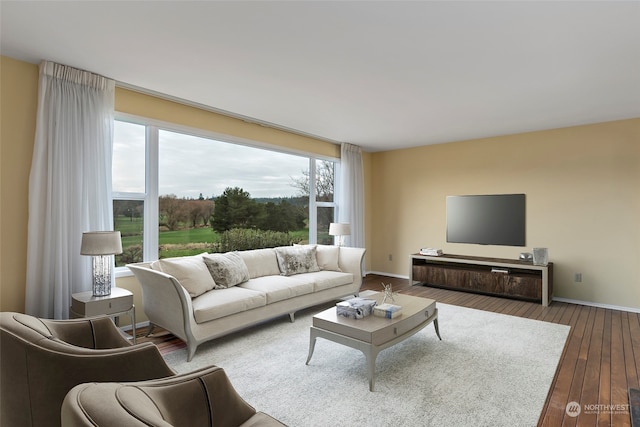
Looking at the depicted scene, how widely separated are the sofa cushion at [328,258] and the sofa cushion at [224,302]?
→ 1468 mm

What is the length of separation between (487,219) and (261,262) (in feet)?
12.6

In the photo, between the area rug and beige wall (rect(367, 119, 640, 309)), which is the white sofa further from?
beige wall (rect(367, 119, 640, 309))

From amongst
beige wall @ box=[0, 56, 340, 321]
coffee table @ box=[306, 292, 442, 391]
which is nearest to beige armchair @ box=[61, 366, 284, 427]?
coffee table @ box=[306, 292, 442, 391]

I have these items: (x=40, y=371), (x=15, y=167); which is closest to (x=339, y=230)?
→ (x=15, y=167)

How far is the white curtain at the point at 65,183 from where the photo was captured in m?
2.95

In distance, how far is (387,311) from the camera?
113 inches

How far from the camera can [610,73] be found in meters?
3.10

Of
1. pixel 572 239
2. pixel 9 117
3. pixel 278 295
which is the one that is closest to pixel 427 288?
pixel 572 239

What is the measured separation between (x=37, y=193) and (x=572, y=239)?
6498 millimetres

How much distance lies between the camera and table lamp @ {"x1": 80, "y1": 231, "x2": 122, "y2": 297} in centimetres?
289

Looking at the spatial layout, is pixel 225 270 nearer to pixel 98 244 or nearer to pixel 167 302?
pixel 167 302

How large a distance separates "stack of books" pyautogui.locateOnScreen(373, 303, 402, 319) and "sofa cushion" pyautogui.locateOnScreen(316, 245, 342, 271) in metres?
1.93

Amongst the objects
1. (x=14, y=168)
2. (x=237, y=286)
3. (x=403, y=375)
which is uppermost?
(x=14, y=168)

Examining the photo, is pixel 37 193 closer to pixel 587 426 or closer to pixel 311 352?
pixel 311 352
